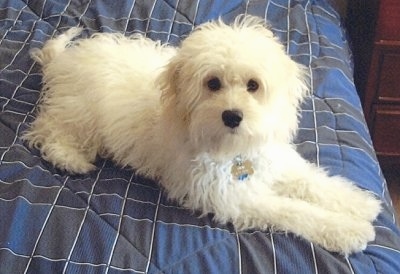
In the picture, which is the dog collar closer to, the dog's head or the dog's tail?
the dog's head

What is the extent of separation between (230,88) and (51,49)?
2.86ft

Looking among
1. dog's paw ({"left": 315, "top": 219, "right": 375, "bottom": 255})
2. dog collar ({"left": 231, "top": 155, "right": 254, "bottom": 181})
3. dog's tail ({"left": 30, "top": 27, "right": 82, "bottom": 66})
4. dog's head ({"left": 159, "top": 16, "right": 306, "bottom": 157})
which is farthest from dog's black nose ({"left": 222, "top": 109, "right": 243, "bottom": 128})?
dog's tail ({"left": 30, "top": 27, "right": 82, "bottom": 66})

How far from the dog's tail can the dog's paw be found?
109 cm

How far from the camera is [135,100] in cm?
187

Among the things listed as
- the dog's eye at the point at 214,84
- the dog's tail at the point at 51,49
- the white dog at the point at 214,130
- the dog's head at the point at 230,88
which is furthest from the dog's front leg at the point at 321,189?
the dog's tail at the point at 51,49

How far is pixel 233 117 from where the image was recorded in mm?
1486

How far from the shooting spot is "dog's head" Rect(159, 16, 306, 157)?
4.94ft

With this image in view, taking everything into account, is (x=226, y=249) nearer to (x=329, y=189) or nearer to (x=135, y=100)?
(x=329, y=189)

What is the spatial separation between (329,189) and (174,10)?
109cm

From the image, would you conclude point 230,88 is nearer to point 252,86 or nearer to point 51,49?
point 252,86

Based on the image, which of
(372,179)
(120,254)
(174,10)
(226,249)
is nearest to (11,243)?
(120,254)

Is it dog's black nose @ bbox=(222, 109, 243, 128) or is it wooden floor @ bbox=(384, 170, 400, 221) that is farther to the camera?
wooden floor @ bbox=(384, 170, 400, 221)

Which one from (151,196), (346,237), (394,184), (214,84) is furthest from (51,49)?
(394,184)

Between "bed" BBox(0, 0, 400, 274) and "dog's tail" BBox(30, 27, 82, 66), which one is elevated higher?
"dog's tail" BBox(30, 27, 82, 66)
